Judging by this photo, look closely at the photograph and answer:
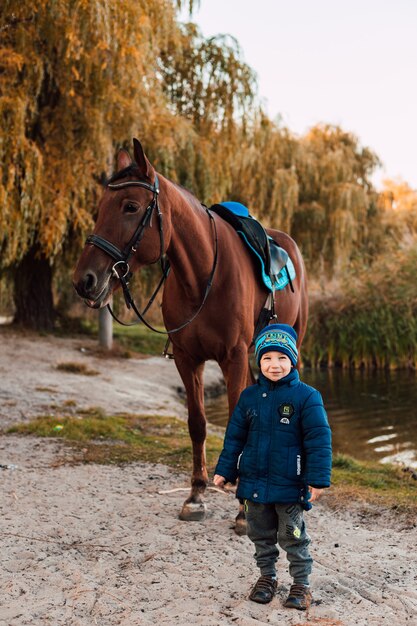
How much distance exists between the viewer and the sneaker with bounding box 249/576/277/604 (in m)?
3.08

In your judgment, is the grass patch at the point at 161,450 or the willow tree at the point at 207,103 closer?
the grass patch at the point at 161,450

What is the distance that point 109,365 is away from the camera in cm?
1241

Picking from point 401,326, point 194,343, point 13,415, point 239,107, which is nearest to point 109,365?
point 13,415

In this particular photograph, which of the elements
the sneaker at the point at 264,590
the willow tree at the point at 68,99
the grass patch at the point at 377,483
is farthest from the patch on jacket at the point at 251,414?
the willow tree at the point at 68,99

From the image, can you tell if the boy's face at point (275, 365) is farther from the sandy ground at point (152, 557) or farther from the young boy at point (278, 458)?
the sandy ground at point (152, 557)

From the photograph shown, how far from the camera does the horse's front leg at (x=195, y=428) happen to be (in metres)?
4.38

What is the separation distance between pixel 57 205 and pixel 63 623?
8.88m

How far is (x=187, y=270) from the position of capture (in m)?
4.13

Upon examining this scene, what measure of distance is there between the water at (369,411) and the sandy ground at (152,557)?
3.22m

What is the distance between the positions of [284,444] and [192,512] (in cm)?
160

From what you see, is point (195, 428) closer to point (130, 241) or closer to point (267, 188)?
point (130, 241)

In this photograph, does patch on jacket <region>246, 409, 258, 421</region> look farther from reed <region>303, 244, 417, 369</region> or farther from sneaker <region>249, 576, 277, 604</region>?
reed <region>303, 244, 417, 369</region>

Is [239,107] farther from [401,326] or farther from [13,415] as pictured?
[13,415]

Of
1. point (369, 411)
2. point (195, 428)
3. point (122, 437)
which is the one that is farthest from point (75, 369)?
point (195, 428)
